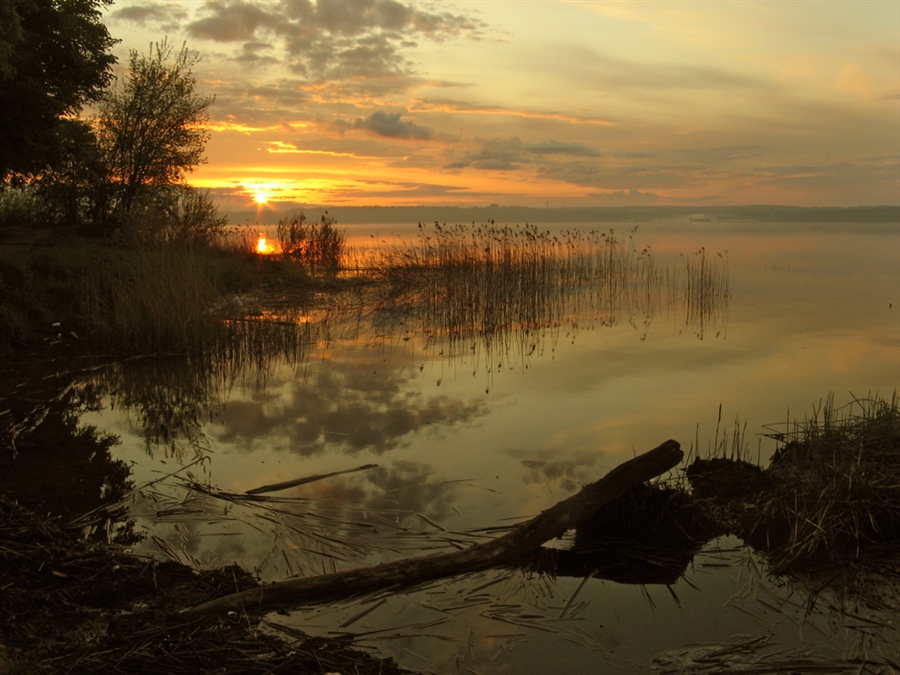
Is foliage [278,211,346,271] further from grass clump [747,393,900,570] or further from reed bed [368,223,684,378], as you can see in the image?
grass clump [747,393,900,570]

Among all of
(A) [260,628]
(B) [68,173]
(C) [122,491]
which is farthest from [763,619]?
(B) [68,173]

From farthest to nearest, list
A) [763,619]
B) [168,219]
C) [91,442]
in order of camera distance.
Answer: [168,219] → [91,442] → [763,619]

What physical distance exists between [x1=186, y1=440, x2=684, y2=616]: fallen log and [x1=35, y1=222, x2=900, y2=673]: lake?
10cm

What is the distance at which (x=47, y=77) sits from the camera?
15.9 meters

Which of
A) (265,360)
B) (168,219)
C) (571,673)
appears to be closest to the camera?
(571,673)

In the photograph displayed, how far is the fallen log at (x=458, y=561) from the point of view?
401cm

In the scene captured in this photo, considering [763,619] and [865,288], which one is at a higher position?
[865,288]

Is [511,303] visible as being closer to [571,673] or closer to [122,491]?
[122,491]

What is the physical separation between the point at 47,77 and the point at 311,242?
9.64 meters

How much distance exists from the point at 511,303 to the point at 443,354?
4911 mm

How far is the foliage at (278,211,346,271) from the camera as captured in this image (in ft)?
78.3

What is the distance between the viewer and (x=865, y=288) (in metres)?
20.2

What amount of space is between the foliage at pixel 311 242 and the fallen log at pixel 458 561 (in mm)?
19658

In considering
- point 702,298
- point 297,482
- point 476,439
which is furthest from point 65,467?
point 702,298
